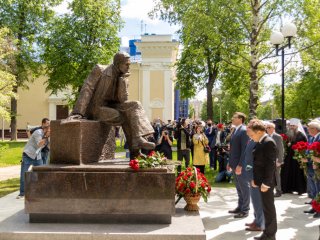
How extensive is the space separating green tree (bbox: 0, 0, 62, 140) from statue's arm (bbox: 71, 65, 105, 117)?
2815cm

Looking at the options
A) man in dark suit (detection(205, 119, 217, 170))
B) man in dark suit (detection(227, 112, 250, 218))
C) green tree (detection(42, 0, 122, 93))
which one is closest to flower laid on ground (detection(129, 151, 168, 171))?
man in dark suit (detection(227, 112, 250, 218))

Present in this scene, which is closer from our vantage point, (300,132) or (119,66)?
(119,66)

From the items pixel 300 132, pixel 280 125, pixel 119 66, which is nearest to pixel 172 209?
pixel 119 66

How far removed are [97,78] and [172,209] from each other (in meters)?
2.45

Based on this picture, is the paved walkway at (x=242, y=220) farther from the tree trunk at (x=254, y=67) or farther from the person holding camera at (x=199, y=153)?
the tree trunk at (x=254, y=67)

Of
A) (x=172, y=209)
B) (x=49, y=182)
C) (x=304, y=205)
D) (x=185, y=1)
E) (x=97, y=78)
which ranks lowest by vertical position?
(x=304, y=205)

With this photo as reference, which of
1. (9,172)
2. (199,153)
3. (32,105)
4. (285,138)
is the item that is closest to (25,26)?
(32,105)

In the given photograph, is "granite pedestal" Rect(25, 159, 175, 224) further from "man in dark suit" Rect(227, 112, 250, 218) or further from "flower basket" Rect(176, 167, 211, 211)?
"man in dark suit" Rect(227, 112, 250, 218)

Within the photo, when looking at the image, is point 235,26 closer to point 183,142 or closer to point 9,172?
point 183,142

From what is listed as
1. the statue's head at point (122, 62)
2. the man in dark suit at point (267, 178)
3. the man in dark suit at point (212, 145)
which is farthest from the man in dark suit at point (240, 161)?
the man in dark suit at point (212, 145)

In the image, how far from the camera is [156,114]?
131 feet

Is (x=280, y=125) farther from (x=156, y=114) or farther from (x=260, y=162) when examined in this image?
(x=156, y=114)

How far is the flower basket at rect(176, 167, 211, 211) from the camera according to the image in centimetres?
664

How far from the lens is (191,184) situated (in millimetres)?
6648
